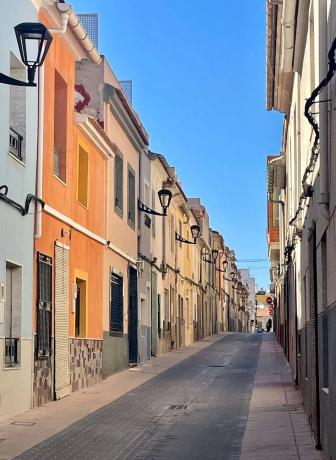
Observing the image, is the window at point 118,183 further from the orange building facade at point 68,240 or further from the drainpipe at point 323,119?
the drainpipe at point 323,119

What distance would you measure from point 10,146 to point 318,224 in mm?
5510

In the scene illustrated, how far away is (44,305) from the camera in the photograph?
13242 mm

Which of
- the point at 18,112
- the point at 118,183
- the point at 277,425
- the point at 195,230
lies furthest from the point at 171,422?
the point at 195,230

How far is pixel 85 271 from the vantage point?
1659 centimetres

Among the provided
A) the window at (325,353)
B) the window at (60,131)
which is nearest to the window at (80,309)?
the window at (60,131)

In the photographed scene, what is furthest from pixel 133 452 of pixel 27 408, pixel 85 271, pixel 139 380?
pixel 139 380

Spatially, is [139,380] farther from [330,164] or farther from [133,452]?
[330,164]

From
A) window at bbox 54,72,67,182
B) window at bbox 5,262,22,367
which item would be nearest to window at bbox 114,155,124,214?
window at bbox 54,72,67,182

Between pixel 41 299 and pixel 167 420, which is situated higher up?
pixel 41 299

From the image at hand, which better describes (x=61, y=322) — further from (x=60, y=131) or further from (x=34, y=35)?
(x=34, y=35)

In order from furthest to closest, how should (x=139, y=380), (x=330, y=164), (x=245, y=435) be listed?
(x=139, y=380)
(x=245, y=435)
(x=330, y=164)

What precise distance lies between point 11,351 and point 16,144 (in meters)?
3.27

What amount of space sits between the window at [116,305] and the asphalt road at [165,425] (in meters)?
1.88

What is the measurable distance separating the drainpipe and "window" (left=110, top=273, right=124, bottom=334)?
12229mm
